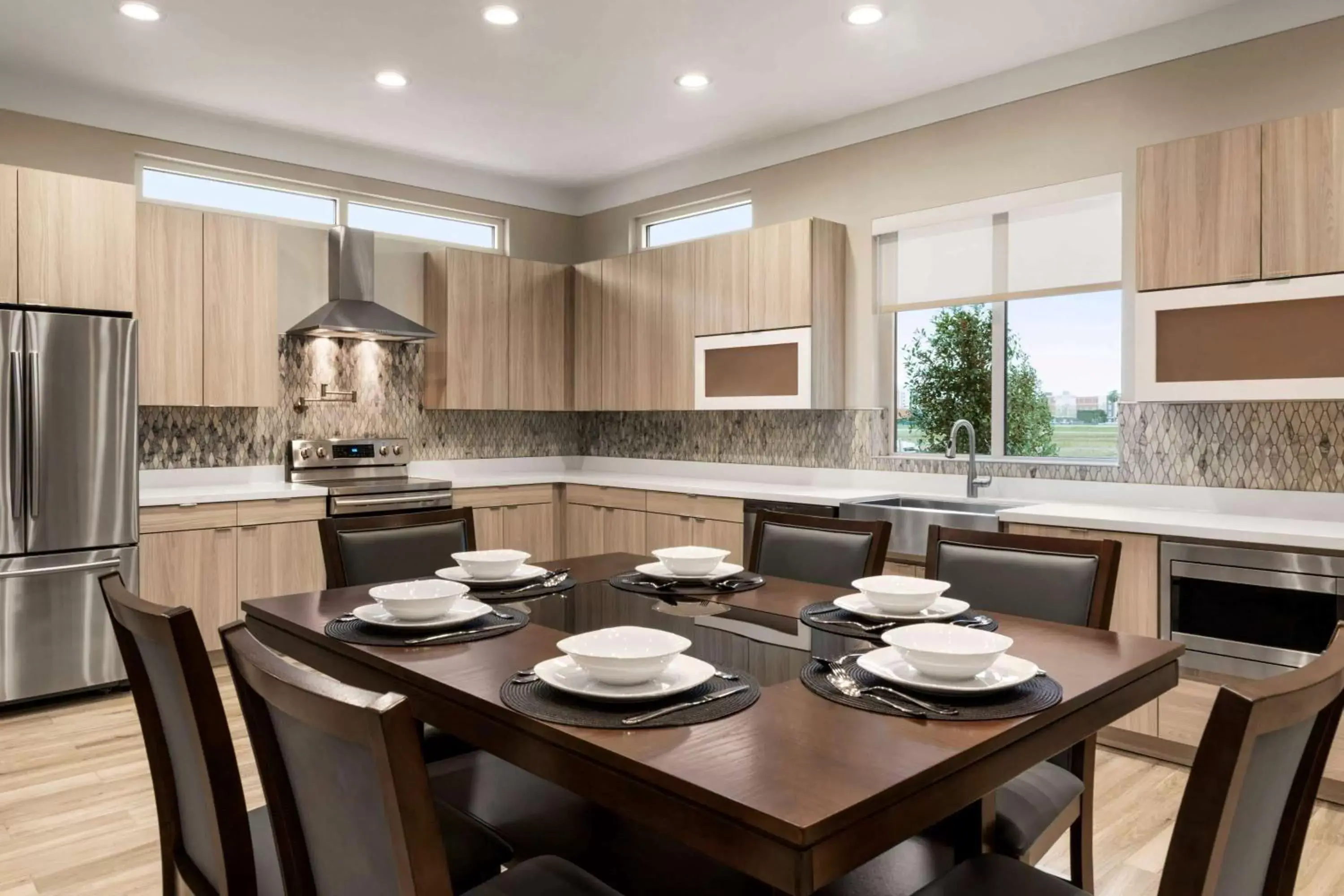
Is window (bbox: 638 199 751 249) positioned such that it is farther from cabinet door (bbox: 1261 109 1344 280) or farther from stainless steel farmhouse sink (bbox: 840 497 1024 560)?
cabinet door (bbox: 1261 109 1344 280)

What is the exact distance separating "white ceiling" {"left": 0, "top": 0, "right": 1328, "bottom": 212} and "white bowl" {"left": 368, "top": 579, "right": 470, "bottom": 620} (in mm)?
2469

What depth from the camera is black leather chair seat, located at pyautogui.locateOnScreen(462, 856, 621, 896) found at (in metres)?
1.48

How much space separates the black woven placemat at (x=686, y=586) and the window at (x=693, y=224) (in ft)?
11.2

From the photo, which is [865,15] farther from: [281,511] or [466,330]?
[281,511]

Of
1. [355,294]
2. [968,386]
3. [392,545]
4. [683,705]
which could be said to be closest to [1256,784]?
[683,705]

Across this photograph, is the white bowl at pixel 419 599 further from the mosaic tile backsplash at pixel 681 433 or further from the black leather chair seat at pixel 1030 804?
the mosaic tile backsplash at pixel 681 433

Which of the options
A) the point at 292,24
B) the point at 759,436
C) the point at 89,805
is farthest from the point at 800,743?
the point at 759,436

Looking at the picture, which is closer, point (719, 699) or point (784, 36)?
point (719, 699)

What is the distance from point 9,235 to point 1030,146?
4338 millimetres

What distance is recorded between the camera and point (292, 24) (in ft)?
12.2

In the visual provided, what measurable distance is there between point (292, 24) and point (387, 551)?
90.5 inches

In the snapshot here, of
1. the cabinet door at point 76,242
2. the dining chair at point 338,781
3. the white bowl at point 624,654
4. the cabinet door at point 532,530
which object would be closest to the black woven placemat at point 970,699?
the white bowl at point 624,654

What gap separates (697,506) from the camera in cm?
486

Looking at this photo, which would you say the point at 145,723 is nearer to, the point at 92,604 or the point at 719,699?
the point at 719,699
